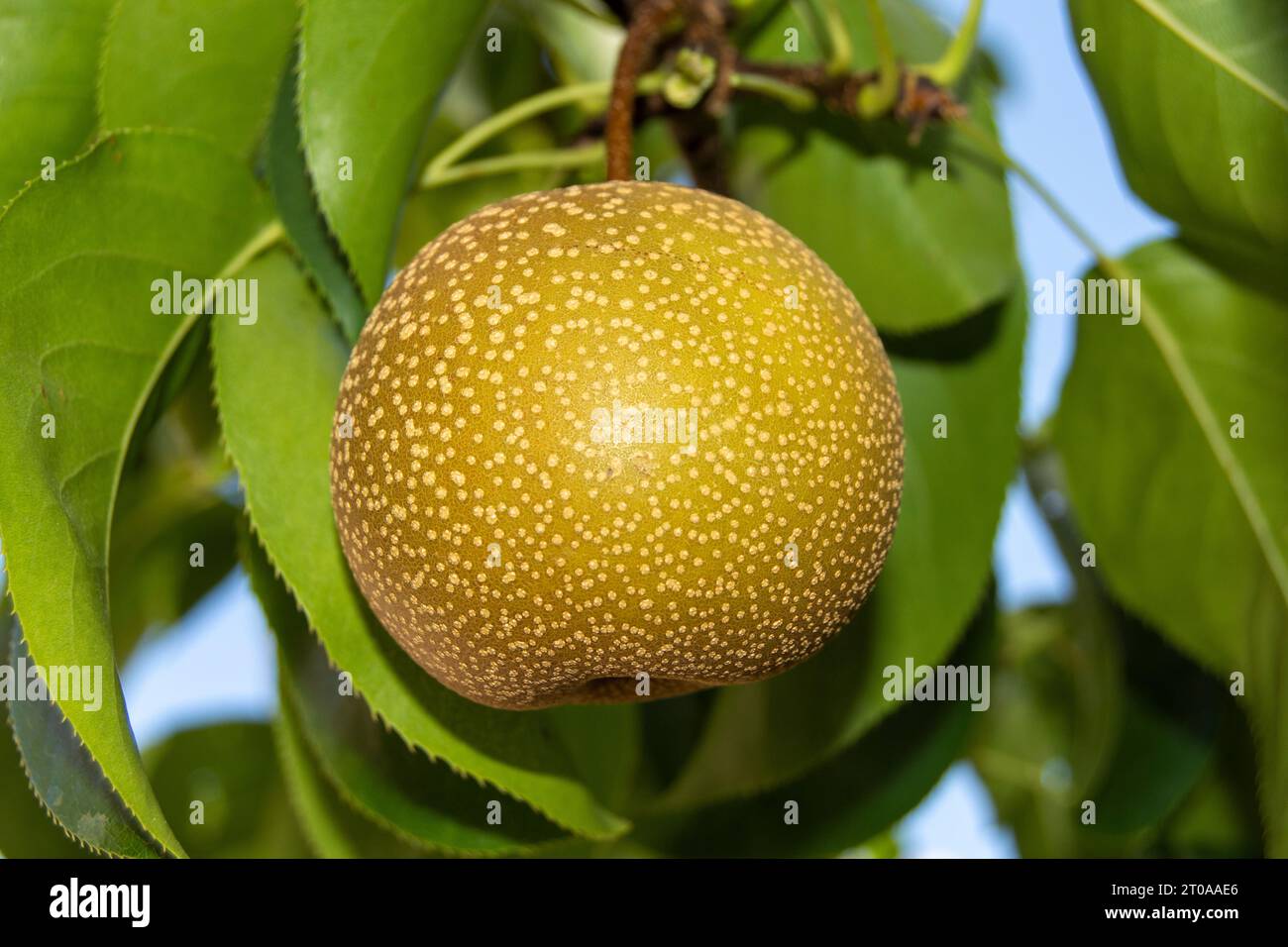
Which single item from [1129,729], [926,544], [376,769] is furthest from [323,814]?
[1129,729]

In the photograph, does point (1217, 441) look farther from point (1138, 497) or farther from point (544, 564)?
point (544, 564)

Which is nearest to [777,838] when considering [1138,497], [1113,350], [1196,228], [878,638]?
[878,638]

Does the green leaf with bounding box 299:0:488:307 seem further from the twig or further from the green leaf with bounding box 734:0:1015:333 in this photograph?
the green leaf with bounding box 734:0:1015:333

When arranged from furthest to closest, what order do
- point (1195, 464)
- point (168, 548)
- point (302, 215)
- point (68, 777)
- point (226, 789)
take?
point (226, 789) → point (168, 548) → point (1195, 464) → point (302, 215) → point (68, 777)

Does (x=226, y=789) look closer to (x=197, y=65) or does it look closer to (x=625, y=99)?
(x=197, y=65)

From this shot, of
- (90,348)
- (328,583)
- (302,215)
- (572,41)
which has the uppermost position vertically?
(572,41)

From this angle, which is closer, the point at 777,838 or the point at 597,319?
the point at 597,319

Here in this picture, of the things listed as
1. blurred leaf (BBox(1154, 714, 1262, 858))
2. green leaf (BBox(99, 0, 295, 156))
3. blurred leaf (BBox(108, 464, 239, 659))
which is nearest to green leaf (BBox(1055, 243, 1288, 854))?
blurred leaf (BBox(1154, 714, 1262, 858))
